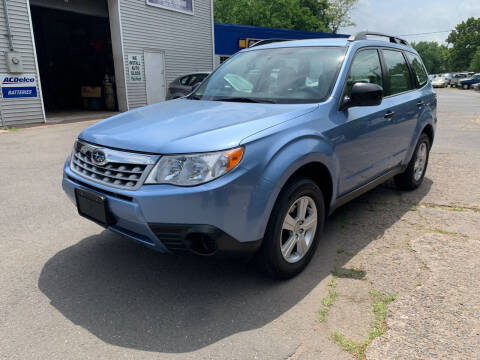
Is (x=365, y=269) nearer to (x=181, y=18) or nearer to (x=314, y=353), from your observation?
(x=314, y=353)

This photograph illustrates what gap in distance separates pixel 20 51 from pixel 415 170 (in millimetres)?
11118

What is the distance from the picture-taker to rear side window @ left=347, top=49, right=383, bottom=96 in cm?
336

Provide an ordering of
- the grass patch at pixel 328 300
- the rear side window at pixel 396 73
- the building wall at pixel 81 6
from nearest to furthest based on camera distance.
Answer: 1. the grass patch at pixel 328 300
2. the rear side window at pixel 396 73
3. the building wall at pixel 81 6

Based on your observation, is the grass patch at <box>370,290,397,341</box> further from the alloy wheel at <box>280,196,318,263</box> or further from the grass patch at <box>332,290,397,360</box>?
the alloy wheel at <box>280,196,318,263</box>

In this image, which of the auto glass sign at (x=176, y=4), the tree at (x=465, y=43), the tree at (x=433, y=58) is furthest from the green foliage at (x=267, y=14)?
the tree at (x=433, y=58)

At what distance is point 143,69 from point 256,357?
1471 cm

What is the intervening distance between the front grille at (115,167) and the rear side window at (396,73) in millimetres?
2748

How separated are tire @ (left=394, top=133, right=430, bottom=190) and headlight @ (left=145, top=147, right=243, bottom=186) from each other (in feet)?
10.5

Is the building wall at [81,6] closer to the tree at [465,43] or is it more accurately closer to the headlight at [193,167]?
the headlight at [193,167]

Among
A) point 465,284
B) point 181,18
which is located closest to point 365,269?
point 465,284

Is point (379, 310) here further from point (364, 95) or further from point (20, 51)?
point (20, 51)

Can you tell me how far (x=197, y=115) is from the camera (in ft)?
9.48

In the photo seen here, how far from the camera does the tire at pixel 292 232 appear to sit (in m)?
2.57

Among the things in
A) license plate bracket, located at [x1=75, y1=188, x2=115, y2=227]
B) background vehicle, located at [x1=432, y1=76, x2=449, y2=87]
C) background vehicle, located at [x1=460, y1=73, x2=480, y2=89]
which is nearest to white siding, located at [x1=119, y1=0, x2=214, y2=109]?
license plate bracket, located at [x1=75, y1=188, x2=115, y2=227]
